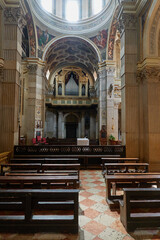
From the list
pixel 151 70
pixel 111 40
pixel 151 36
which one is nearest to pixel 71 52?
pixel 111 40

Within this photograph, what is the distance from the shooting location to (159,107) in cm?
702

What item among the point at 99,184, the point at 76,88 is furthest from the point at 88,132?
the point at 99,184

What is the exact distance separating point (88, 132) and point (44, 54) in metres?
12.6

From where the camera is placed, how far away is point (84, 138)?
10906 millimetres

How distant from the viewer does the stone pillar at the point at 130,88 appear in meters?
7.35

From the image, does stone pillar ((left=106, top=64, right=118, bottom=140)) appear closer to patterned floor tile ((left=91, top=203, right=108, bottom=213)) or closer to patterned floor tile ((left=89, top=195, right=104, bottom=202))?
patterned floor tile ((left=89, top=195, right=104, bottom=202))

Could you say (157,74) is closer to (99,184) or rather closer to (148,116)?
(148,116)

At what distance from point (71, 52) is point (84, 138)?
12.3 metres

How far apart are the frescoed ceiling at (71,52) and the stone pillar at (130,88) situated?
27.8 feet

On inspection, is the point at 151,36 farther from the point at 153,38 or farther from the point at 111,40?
the point at 111,40

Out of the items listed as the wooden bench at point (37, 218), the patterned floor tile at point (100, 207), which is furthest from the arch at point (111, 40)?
the wooden bench at point (37, 218)

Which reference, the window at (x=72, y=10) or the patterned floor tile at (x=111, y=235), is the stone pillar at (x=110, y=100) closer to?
the window at (x=72, y=10)

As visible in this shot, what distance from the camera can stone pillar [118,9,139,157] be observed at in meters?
7.35

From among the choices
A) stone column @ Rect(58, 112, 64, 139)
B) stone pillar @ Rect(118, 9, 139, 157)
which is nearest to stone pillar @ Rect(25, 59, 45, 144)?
stone pillar @ Rect(118, 9, 139, 157)
